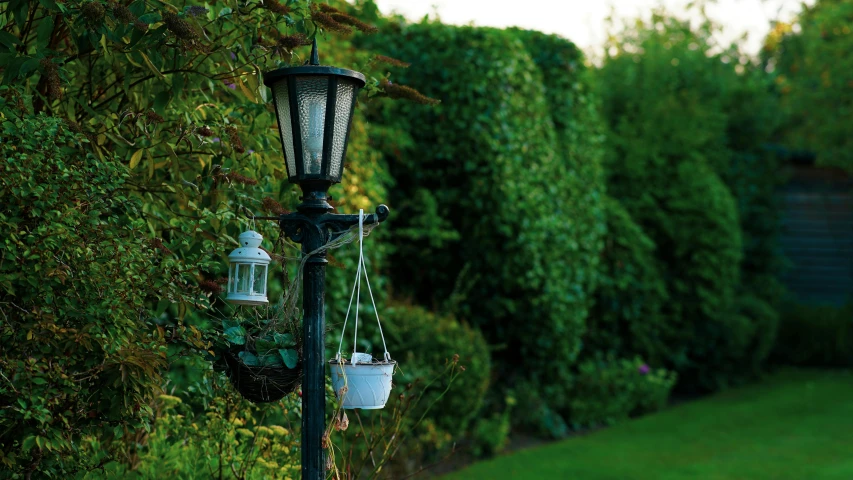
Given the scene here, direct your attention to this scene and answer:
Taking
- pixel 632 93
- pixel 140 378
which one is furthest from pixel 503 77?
pixel 140 378

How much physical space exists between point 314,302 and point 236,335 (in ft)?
1.57

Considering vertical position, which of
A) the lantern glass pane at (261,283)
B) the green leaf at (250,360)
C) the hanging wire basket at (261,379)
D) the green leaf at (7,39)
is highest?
the green leaf at (7,39)

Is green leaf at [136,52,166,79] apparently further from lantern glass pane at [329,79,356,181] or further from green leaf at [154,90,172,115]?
lantern glass pane at [329,79,356,181]

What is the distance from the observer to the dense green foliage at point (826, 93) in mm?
14805

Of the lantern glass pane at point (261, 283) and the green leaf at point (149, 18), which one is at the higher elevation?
the green leaf at point (149, 18)

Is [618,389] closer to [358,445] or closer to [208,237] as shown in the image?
[358,445]

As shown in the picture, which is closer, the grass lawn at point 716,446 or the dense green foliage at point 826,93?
the grass lawn at point 716,446

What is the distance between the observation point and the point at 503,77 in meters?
8.70

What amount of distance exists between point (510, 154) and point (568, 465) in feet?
9.52

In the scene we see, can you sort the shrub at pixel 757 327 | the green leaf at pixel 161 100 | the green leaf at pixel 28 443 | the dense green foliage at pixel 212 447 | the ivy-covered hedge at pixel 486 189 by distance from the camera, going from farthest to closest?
the shrub at pixel 757 327
the ivy-covered hedge at pixel 486 189
the dense green foliage at pixel 212 447
the green leaf at pixel 161 100
the green leaf at pixel 28 443

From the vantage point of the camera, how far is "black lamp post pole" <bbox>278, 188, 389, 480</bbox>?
3350 millimetres

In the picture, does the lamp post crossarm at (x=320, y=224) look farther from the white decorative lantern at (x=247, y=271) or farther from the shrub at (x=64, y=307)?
the shrub at (x=64, y=307)

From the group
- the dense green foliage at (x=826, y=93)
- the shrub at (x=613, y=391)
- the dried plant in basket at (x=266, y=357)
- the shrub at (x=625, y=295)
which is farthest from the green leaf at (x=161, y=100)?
the dense green foliage at (x=826, y=93)

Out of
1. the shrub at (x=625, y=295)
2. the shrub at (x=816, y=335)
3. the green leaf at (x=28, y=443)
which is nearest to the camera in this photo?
the green leaf at (x=28, y=443)
